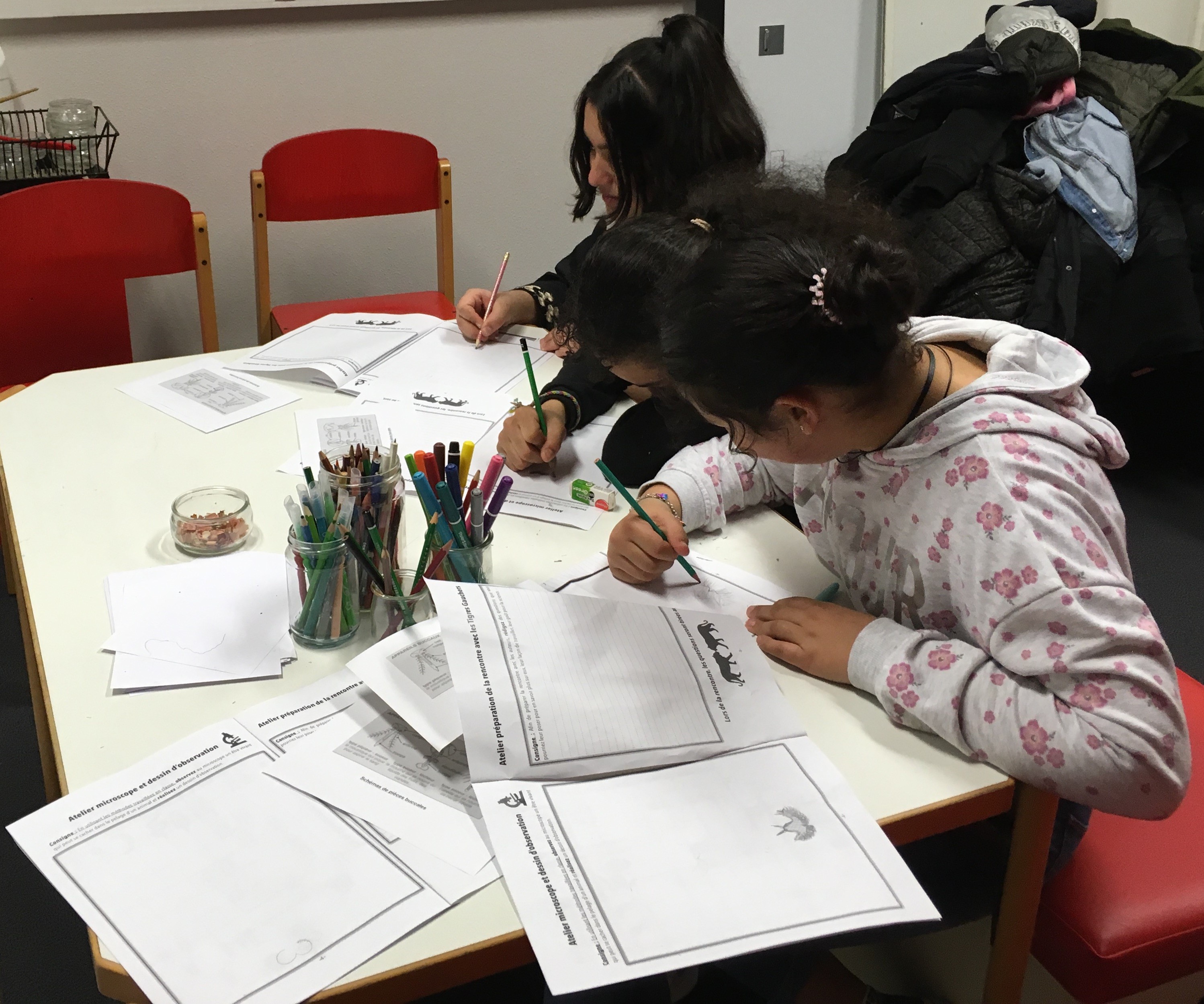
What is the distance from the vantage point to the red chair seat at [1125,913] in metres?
0.96

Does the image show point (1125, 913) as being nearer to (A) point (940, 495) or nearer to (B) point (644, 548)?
(A) point (940, 495)

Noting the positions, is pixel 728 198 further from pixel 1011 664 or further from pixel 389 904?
pixel 389 904

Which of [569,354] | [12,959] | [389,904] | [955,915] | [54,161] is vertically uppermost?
[54,161]

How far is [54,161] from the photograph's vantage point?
7.10 ft

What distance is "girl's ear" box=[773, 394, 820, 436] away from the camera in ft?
2.92

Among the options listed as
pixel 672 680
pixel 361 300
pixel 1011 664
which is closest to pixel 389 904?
pixel 672 680

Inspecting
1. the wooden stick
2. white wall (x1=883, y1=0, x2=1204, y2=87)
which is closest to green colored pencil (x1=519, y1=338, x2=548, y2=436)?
the wooden stick

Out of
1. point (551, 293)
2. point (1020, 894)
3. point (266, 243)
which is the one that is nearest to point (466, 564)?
point (1020, 894)

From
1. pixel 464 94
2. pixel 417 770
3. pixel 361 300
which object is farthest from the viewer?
pixel 464 94

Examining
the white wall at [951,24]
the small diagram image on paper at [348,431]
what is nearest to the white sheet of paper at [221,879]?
the small diagram image on paper at [348,431]

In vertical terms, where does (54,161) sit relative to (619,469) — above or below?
above

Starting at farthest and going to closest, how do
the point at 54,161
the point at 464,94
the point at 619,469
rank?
the point at 464,94, the point at 54,161, the point at 619,469

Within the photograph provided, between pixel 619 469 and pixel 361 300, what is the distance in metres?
1.26

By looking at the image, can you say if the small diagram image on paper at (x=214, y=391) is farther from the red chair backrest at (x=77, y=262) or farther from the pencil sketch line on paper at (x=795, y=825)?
the pencil sketch line on paper at (x=795, y=825)
